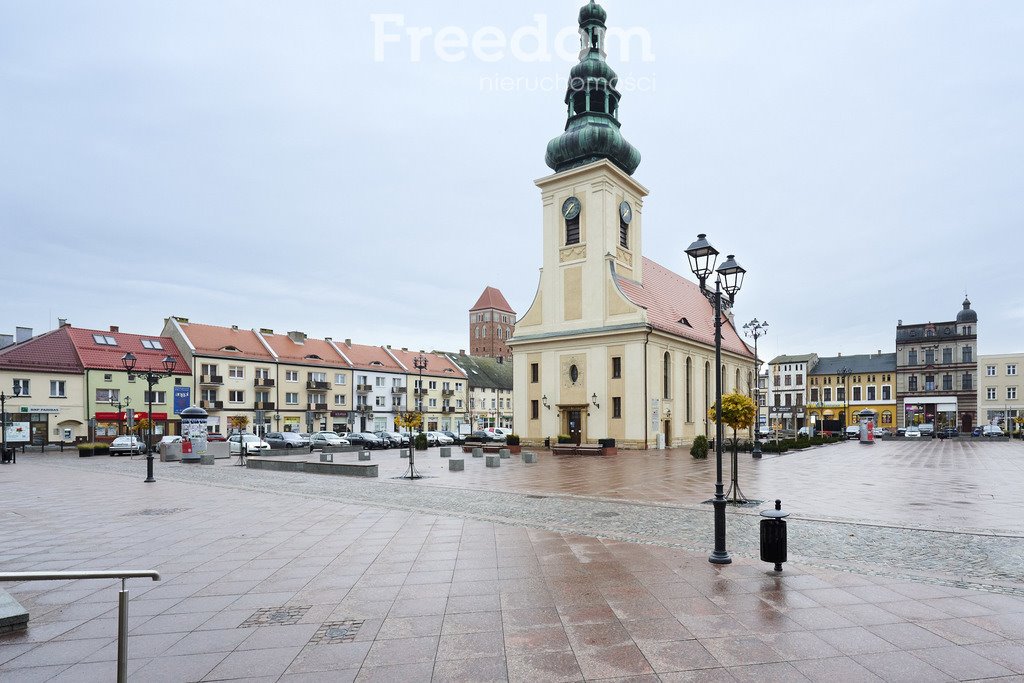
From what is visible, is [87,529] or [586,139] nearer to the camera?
[87,529]

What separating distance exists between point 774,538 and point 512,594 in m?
3.64

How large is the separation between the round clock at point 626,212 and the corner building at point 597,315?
15 centimetres

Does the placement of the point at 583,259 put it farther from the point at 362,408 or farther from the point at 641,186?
the point at 362,408

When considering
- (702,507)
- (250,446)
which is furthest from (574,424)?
(702,507)

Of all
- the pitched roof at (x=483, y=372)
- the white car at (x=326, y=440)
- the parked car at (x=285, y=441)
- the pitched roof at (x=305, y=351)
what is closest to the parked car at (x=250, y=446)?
the parked car at (x=285, y=441)

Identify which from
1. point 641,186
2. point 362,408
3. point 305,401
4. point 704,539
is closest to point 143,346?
point 305,401

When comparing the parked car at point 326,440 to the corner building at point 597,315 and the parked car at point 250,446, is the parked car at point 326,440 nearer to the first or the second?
the parked car at point 250,446

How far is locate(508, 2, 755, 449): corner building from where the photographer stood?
3962cm

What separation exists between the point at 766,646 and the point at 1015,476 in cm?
2197

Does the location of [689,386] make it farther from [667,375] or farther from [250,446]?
[250,446]

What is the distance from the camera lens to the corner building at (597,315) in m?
39.6

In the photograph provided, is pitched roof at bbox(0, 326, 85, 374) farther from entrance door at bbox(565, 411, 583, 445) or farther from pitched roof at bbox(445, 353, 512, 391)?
pitched roof at bbox(445, 353, 512, 391)

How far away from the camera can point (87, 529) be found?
37.2 feet

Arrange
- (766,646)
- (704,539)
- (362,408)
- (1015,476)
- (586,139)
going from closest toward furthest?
(766,646) → (704,539) → (1015,476) → (586,139) → (362,408)
